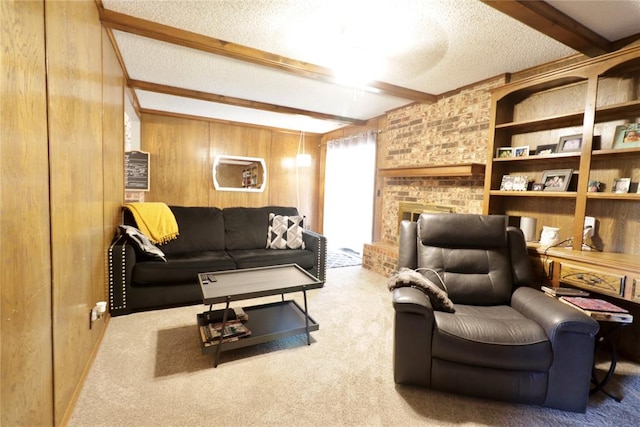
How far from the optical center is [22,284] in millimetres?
1065

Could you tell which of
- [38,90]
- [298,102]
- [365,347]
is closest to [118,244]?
[38,90]

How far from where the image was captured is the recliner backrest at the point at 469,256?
7.27ft

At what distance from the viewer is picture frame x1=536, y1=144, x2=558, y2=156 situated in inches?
106

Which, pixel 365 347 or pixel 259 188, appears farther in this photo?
pixel 259 188

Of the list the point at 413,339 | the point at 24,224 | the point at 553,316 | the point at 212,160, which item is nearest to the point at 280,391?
the point at 413,339

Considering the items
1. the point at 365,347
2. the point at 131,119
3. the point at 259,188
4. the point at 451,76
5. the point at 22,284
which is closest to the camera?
the point at 22,284

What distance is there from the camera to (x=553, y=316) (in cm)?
168

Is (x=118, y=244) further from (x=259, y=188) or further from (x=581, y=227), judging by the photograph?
(x=581, y=227)

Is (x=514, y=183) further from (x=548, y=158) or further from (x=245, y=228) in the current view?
(x=245, y=228)

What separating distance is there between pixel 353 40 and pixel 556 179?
211 cm

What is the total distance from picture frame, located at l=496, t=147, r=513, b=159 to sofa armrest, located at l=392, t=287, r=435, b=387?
198 cm

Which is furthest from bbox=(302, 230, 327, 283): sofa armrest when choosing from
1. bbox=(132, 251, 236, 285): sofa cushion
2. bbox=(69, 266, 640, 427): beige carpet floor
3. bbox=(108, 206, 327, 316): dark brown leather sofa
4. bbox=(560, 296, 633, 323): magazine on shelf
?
bbox=(560, 296, 633, 323): magazine on shelf

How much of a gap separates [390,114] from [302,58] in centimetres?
208

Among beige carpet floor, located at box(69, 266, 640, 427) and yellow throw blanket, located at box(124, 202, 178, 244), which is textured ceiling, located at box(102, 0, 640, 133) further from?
beige carpet floor, located at box(69, 266, 640, 427)
